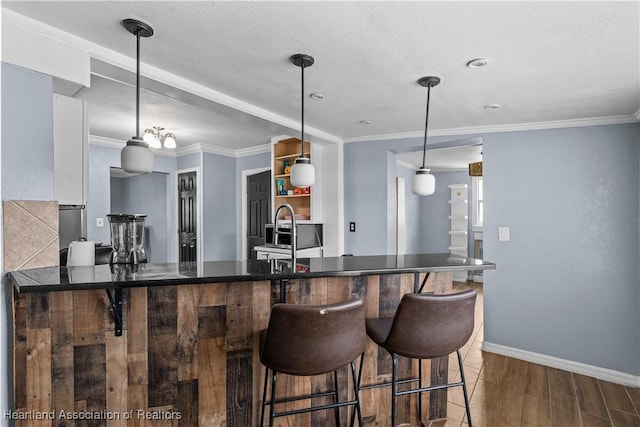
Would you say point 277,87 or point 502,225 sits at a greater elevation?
point 277,87

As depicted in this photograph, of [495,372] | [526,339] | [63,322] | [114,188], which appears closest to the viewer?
[63,322]

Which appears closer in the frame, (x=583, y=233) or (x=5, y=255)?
(x=5, y=255)

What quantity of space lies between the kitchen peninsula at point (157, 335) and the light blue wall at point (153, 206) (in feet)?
14.3

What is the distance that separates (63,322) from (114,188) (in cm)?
690

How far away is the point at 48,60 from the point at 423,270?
220 cm

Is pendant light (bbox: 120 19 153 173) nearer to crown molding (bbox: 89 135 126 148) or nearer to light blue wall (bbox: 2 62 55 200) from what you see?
light blue wall (bbox: 2 62 55 200)

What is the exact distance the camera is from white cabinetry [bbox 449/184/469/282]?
22.4 ft

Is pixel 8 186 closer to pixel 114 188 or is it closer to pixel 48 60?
pixel 48 60

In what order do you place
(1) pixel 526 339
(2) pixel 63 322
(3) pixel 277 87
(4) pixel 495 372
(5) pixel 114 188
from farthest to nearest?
(5) pixel 114 188 < (1) pixel 526 339 < (4) pixel 495 372 < (3) pixel 277 87 < (2) pixel 63 322

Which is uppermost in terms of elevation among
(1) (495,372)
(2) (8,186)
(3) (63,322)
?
(2) (8,186)

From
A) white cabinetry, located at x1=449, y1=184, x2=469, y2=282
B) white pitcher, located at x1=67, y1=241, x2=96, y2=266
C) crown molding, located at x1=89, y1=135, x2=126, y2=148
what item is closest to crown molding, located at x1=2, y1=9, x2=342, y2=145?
white pitcher, located at x1=67, y1=241, x2=96, y2=266

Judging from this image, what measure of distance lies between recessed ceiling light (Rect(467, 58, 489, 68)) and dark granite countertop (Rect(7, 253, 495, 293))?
121cm

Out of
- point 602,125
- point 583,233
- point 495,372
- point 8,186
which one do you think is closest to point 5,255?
point 8,186

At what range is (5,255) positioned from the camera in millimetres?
1575
